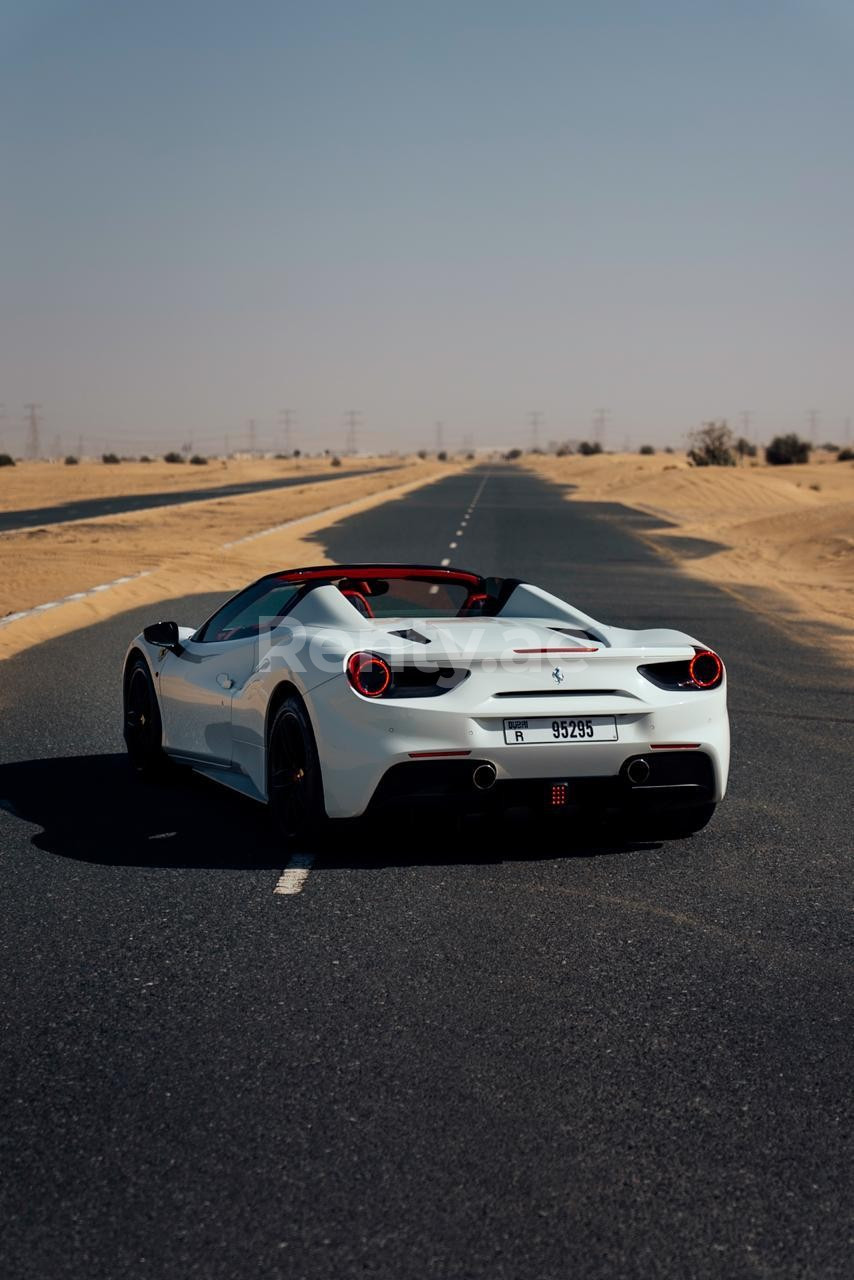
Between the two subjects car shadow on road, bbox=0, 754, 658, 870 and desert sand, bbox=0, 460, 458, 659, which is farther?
desert sand, bbox=0, 460, 458, 659

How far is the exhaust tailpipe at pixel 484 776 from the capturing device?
6.89 metres

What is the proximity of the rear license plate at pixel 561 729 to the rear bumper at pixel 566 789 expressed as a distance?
17 cm

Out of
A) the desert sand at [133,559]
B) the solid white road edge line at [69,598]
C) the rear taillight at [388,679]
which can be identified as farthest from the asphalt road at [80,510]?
the rear taillight at [388,679]

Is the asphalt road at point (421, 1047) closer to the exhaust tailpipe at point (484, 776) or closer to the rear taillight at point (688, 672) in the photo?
the exhaust tailpipe at point (484, 776)

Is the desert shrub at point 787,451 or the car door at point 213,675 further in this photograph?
the desert shrub at point 787,451

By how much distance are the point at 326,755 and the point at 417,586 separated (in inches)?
79.8

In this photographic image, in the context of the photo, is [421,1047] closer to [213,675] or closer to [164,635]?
[213,675]

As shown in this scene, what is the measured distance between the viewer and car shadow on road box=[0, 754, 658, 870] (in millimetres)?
7242

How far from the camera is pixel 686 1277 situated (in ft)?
11.4

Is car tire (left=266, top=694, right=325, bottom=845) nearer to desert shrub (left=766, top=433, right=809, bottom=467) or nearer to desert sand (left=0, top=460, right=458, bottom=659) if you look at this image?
desert sand (left=0, top=460, right=458, bottom=659)

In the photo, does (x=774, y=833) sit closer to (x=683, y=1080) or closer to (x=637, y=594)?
(x=683, y=1080)

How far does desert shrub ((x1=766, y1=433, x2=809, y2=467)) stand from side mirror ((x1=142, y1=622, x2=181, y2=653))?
11853 centimetres

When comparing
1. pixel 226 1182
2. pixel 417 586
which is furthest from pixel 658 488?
pixel 226 1182

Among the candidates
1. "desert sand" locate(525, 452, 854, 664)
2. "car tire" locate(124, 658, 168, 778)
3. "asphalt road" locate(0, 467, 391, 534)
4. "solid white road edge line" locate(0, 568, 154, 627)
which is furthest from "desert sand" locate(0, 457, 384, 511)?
"car tire" locate(124, 658, 168, 778)
